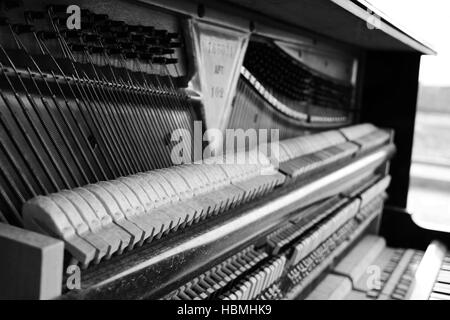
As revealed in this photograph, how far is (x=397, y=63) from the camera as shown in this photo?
16.6 ft

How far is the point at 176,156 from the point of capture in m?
2.31

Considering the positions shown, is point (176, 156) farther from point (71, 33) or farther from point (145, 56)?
point (71, 33)

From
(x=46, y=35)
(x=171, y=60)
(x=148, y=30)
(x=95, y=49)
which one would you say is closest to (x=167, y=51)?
(x=171, y=60)

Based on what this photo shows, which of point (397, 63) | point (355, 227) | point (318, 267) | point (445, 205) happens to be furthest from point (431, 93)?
point (318, 267)

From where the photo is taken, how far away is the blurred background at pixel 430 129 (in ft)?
9.33

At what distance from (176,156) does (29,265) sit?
124cm

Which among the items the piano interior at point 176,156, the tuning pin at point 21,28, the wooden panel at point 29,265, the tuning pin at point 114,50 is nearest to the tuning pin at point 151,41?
the piano interior at point 176,156

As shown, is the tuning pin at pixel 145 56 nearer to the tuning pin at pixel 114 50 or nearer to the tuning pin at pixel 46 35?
the tuning pin at pixel 114 50

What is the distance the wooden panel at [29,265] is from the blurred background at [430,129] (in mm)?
1922

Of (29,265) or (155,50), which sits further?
(155,50)

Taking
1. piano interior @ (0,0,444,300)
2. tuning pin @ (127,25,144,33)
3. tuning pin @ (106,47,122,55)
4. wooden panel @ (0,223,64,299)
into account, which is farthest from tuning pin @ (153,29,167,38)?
wooden panel @ (0,223,64,299)

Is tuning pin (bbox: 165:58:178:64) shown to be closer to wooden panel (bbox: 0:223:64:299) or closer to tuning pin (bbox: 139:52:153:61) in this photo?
tuning pin (bbox: 139:52:153:61)

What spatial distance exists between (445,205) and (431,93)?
18.4ft
